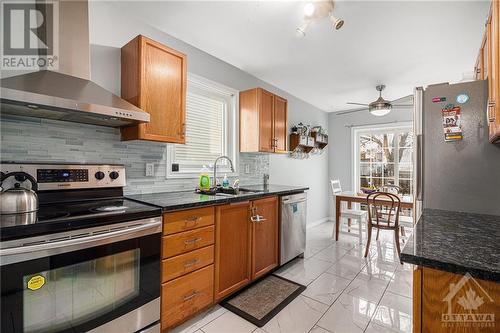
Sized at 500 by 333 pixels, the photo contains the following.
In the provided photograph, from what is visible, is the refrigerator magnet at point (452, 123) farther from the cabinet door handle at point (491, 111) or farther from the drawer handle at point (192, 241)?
the drawer handle at point (192, 241)

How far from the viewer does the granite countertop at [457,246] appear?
722 millimetres

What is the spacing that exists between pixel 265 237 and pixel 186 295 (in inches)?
39.6

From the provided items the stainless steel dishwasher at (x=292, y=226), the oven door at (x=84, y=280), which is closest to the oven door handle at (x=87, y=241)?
the oven door at (x=84, y=280)

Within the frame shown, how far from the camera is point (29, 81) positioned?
131cm

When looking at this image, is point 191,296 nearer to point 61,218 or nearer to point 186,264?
point 186,264

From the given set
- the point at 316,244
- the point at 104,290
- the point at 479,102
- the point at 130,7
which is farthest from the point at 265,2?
the point at 316,244

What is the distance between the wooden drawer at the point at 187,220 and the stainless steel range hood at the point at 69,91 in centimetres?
74

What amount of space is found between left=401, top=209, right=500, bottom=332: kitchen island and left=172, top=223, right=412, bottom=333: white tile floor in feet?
3.90

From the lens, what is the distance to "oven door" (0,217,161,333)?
1.02m

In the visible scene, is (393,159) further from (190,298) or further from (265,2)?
(190,298)

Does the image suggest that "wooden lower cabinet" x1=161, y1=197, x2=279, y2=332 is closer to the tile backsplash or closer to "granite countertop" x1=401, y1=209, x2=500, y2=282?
the tile backsplash

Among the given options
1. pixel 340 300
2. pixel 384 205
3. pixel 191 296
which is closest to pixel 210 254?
pixel 191 296

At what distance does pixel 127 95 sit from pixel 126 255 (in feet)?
4.27

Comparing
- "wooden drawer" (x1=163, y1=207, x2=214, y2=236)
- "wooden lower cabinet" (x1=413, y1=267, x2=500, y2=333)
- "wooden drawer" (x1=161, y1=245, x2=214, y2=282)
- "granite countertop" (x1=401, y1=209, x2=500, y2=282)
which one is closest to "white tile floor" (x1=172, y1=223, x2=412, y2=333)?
"wooden drawer" (x1=161, y1=245, x2=214, y2=282)
